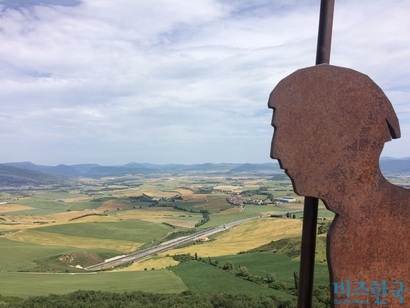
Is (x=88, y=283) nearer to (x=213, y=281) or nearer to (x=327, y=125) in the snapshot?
(x=213, y=281)

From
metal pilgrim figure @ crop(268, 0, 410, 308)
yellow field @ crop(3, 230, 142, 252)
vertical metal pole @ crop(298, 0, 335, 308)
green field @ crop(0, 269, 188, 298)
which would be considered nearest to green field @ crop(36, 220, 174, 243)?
yellow field @ crop(3, 230, 142, 252)

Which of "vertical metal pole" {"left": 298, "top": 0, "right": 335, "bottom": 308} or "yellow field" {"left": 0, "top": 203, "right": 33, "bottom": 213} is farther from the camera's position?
"yellow field" {"left": 0, "top": 203, "right": 33, "bottom": 213}

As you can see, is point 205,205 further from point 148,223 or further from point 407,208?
point 407,208

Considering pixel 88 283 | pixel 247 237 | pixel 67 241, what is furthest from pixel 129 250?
pixel 88 283

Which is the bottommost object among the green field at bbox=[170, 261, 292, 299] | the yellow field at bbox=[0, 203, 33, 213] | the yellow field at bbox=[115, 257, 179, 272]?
the yellow field at bbox=[0, 203, 33, 213]

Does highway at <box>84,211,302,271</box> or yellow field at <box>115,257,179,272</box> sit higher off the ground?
yellow field at <box>115,257,179,272</box>

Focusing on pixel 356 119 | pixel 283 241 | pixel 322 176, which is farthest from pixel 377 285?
pixel 283 241

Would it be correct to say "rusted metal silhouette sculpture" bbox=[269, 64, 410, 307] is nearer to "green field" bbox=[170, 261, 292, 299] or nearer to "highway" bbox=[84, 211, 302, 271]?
"green field" bbox=[170, 261, 292, 299]
